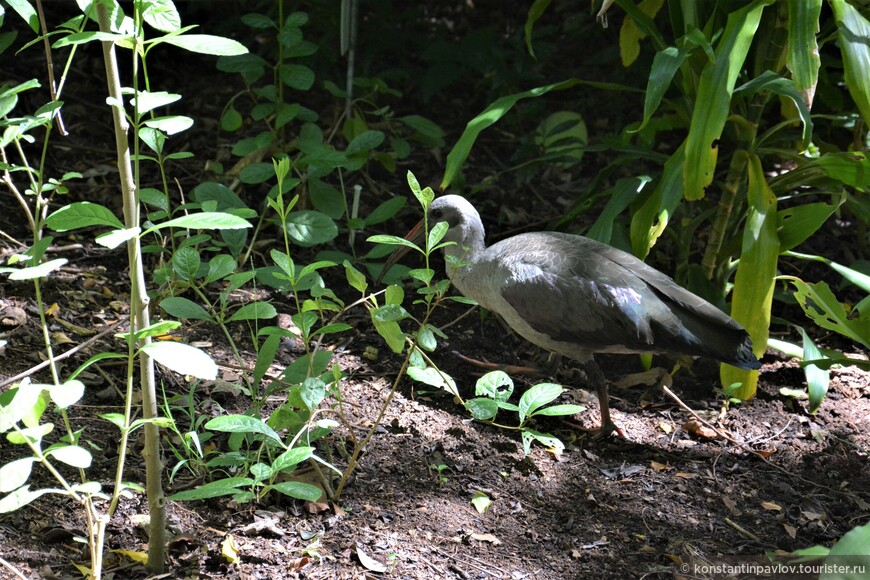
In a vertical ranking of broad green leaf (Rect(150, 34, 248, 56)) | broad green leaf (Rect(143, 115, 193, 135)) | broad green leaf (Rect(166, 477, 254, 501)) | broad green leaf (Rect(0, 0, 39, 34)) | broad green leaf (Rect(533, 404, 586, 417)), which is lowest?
broad green leaf (Rect(533, 404, 586, 417))

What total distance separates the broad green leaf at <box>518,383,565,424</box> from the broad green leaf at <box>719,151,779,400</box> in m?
0.89

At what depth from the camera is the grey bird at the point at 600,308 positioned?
3309mm

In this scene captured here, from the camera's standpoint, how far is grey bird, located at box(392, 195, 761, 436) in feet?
10.9

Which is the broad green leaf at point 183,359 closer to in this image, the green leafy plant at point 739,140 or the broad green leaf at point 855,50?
the green leafy plant at point 739,140

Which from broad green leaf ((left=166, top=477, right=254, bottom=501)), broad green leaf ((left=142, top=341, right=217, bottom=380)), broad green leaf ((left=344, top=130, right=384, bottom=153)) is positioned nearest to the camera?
broad green leaf ((left=142, top=341, right=217, bottom=380))

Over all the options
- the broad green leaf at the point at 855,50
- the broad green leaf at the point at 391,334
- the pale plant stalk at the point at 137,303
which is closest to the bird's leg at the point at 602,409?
the broad green leaf at the point at 391,334

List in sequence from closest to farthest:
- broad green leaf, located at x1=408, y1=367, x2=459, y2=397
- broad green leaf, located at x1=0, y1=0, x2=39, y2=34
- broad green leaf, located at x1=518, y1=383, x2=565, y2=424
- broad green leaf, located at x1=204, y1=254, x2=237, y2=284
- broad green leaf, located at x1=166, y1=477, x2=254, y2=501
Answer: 1. broad green leaf, located at x1=0, y1=0, x2=39, y2=34
2. broad green leaf, located at x1=166, y1=477, x2=254, y2=501
3. broad green leaf, located at x1=204, y1=254, x2=237, y2=284
4. broad green leaf, located at x1=408, y1=367, x2=459, y2=397
5. broad green leaf, located at x1=518, y1=383, x2=565, y2=424

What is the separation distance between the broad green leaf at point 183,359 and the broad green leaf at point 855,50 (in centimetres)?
261

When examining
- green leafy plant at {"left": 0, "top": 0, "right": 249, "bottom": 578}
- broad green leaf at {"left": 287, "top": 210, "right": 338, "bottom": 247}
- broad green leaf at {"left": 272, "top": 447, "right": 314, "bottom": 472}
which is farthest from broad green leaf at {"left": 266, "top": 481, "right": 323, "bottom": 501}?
broad green leaf at {"left": 287, "top": 210, "right": 338, "bottom": 247}

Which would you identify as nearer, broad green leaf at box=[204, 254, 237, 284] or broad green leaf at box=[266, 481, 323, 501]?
broad green leaf at box=[266, 481, 323, 501]

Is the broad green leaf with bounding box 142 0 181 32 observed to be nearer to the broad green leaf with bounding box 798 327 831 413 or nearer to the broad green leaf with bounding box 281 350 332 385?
the broad green leaf with bounding box 281 350 332 385

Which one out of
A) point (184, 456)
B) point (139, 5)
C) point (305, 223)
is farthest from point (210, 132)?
point (139, 5)

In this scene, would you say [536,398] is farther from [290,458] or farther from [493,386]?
[290,458]

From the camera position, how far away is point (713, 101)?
124 inches
